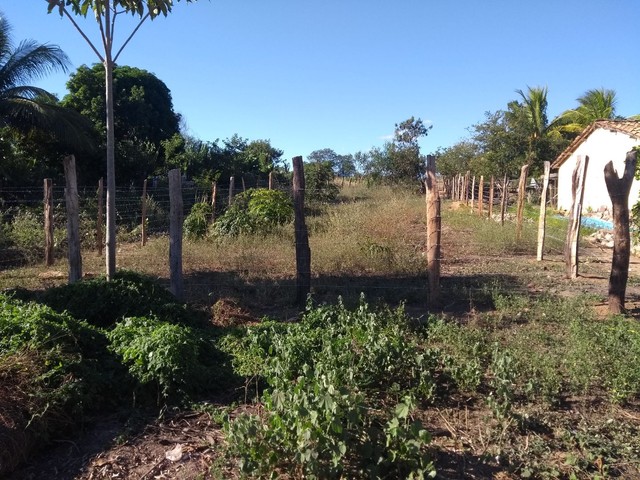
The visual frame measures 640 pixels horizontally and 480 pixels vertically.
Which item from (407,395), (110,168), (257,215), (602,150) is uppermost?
(602,150)

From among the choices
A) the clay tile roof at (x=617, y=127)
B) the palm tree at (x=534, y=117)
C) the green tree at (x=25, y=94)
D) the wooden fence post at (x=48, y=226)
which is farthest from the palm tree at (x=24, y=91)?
the palm tree at (x=534, y=117)

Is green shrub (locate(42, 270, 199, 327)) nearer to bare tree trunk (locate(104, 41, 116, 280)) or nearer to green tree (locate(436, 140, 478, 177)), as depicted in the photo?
bare tree trunk (locate(104, 41, 116, 280))

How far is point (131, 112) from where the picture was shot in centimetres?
2148

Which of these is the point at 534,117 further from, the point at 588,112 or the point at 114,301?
the point at 114,301

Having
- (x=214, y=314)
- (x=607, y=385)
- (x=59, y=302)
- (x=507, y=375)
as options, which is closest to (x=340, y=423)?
(x=507, y=375)

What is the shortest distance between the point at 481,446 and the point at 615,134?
805 inches

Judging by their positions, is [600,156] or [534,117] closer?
[600,156]

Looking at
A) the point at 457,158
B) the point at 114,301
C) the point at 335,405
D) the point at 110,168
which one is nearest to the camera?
the point at 335,405

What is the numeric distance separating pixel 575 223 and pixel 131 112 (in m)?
17.9

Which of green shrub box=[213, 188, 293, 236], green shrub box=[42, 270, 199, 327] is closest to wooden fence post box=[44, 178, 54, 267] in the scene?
green shrub box=[213, 188, 293, 236]

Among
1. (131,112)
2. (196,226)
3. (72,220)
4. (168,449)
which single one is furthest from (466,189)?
(168,449)

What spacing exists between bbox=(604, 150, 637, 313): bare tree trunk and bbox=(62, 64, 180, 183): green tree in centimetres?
1622

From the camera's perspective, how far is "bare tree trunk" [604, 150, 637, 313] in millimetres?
6340

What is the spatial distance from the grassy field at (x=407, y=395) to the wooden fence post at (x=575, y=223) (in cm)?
121
